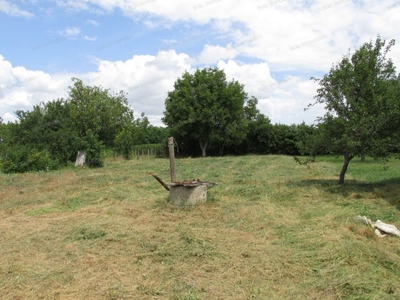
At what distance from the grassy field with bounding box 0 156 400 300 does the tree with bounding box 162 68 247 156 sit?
22422mm

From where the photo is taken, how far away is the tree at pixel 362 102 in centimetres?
971

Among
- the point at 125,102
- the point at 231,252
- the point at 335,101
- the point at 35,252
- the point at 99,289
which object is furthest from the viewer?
the point at 125,102

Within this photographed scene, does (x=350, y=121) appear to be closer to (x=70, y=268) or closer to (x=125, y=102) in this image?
(x=70, y=268)

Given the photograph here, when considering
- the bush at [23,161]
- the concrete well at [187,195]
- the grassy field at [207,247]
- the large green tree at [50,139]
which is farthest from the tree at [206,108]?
the concrete well at [187,195]

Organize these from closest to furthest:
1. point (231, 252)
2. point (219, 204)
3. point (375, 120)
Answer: point (231, 252) → point (219, 204) → point (375, 120)

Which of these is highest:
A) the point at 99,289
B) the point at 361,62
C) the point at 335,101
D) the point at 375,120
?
the point at 361,62

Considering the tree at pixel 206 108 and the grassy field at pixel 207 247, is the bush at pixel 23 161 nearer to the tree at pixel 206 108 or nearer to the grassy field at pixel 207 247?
the grassy field at pixel 207 247

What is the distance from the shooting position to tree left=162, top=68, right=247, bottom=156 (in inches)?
1251

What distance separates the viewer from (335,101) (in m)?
10.5

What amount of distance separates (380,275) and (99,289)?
3.38m

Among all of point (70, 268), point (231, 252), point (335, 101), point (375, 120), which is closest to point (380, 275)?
point (231, 252)

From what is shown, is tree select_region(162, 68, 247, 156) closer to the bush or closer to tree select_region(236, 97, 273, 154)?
tree select_region(236, 97, 273, 154)

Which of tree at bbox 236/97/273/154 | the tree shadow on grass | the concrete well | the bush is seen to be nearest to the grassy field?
the tree shadow on grass

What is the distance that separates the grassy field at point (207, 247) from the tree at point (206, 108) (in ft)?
73.6
